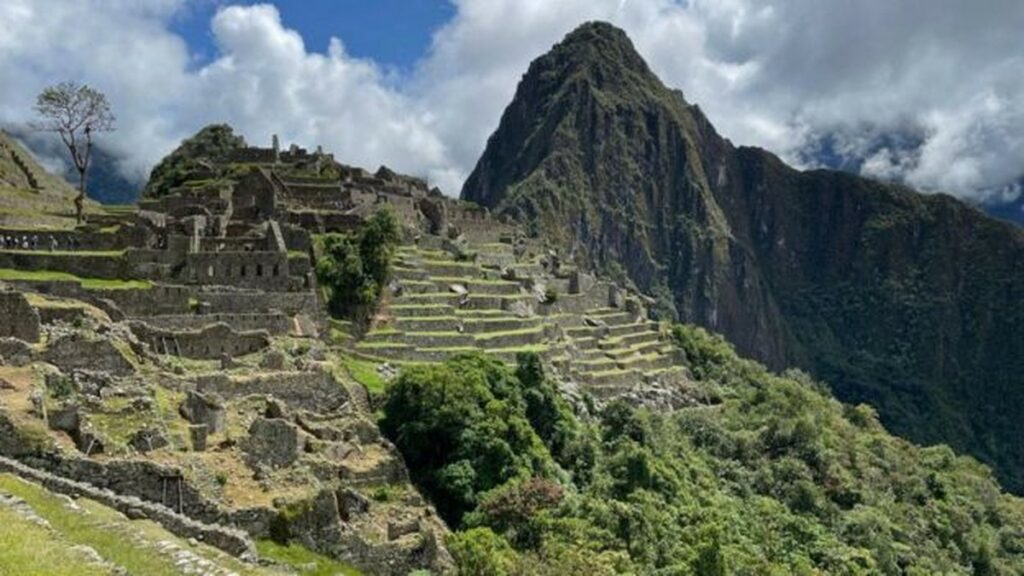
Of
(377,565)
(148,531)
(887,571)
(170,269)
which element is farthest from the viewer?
(887,571)

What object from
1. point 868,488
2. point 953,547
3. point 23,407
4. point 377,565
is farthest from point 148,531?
point 953,547

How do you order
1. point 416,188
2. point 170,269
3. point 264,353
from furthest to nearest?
point 416,188 → point 170,269 → point 264,353

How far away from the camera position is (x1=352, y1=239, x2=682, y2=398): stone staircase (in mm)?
42469

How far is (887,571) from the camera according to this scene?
4862cm

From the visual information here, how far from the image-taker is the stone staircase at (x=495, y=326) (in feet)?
139

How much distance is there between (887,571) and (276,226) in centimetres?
3737

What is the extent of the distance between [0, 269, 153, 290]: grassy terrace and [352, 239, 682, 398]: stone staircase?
9.72m

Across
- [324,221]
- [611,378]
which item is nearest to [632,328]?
[611,378]

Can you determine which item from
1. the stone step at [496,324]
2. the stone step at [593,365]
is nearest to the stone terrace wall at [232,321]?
the stone step at [496,324]

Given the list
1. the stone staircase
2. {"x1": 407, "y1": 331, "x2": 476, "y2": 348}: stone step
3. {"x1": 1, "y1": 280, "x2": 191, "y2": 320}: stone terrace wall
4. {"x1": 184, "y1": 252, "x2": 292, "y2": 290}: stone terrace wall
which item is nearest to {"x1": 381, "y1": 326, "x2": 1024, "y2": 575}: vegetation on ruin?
the stone staircase

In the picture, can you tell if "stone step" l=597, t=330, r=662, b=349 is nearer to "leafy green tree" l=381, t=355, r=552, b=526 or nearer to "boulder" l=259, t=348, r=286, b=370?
"leafy green tree" l=381, t=355, r=552, b=526

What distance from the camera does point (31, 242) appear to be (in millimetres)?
36125

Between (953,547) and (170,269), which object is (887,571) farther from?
(170,269)

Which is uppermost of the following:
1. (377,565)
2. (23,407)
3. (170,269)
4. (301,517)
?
(170,269)
